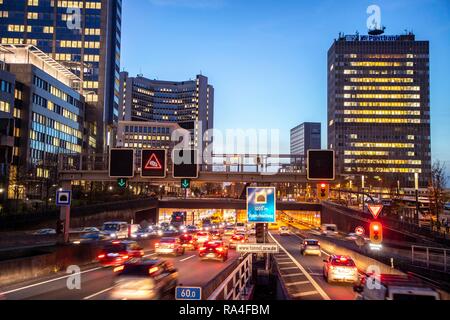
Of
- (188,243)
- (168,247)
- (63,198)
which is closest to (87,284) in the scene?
(63,198)

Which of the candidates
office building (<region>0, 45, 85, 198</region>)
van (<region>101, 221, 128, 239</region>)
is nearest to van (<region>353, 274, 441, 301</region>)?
van (<region>101, 221, 128, 239</region>)

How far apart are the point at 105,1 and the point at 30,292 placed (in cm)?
13669

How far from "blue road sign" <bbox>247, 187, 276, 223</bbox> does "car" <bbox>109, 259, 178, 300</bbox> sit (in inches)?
221

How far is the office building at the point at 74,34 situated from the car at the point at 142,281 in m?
123

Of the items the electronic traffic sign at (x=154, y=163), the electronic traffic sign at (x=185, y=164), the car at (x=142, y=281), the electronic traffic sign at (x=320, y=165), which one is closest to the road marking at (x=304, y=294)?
the car at (x=142, y=281)

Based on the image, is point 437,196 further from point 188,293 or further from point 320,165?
point 188,293

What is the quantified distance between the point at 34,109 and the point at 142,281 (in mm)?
86266

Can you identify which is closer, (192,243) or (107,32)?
(192,243)

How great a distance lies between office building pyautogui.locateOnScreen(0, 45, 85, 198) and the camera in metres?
81.2

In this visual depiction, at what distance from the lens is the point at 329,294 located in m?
21.2

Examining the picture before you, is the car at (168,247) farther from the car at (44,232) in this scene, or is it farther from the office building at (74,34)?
the office building at (74,34)

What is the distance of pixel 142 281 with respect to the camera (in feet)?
52.1

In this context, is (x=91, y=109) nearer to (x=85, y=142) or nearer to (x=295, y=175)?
(x=85, y=142)
